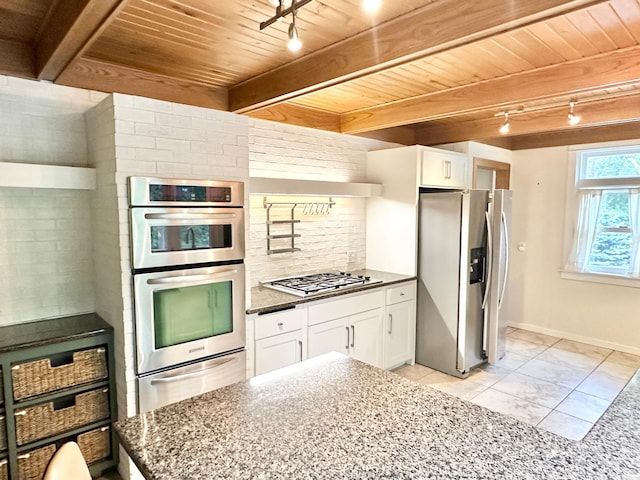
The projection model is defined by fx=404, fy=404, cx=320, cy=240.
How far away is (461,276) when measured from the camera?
3.85 m

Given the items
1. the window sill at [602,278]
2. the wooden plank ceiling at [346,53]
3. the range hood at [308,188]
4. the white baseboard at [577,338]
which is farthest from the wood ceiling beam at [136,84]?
the white baseboard at [577,338]

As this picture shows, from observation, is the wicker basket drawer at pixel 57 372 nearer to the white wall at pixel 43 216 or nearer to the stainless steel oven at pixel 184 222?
the white wall at pixel 43 216

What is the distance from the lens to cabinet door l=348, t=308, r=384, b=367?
359cm

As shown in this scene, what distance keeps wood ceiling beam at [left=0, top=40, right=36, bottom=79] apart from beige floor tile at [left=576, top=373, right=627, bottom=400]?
4.89 m

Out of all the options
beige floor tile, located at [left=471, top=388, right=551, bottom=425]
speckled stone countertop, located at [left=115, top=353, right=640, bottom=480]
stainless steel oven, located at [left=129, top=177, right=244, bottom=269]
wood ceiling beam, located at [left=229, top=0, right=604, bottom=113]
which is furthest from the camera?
beige floor tile, located at [left=471, top=388, right=551, bottom=425]

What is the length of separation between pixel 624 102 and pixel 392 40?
2666mm

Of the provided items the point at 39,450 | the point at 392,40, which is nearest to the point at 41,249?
the point at 39,450

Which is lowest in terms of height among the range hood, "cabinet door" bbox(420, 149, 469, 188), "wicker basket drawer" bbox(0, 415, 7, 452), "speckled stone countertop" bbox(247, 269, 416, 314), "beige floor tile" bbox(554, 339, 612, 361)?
"beige floor tile" bbox(554, 339, 612, 361)

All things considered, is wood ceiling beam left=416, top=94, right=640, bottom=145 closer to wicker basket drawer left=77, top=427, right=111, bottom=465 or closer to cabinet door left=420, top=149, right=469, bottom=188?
cabinet door left=420, top=149, right=469, bottom=188

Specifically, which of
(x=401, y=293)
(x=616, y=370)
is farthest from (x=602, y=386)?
(x=401, y=293)

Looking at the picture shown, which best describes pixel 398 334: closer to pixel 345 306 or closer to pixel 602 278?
pixel 345 306

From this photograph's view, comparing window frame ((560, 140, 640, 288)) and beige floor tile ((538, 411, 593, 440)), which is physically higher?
window frame ((560, 140, 640, 288))

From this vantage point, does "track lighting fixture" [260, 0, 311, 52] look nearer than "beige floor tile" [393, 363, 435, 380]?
Yes

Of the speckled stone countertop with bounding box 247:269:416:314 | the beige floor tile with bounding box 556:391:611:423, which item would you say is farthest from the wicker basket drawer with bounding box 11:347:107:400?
the beige floor tile with bounding box 556:391:611:423
